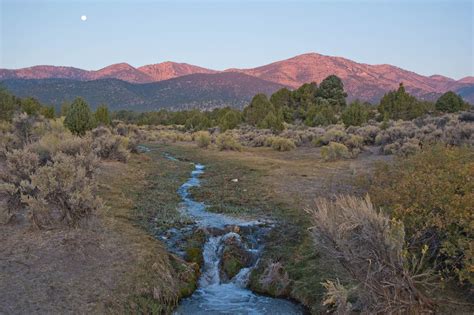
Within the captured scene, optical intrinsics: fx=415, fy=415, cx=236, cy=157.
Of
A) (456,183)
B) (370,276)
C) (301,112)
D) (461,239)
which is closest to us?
(370,276)

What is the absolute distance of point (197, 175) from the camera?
2833 centimetres

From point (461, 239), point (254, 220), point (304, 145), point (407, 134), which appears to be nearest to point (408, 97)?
point (304, 145)

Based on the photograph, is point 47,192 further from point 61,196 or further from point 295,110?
point 295,110

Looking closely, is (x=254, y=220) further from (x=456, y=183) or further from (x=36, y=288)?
(x=36, y=288)

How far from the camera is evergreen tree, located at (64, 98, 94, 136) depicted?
36500 millimetres

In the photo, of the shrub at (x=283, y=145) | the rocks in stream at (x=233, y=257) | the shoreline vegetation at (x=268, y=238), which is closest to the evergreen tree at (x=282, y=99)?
the shrub at (x=283, y=145)

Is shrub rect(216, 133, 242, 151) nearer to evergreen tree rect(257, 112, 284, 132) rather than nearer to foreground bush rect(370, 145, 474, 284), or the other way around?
evergreen tree rect(257, 112, 284, 132)

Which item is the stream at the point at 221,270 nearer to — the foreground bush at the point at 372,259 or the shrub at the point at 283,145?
the foreground bush at the point at 372,259

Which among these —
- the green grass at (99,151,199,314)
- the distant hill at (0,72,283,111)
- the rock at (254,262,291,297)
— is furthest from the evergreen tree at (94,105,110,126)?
the distant hill at (0,72,283,111)

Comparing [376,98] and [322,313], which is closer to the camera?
[322,313]

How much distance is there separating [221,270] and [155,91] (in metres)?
157

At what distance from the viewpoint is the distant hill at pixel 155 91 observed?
135375 mm

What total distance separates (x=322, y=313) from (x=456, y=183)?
4.65 m

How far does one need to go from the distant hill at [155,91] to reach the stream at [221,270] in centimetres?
12062
